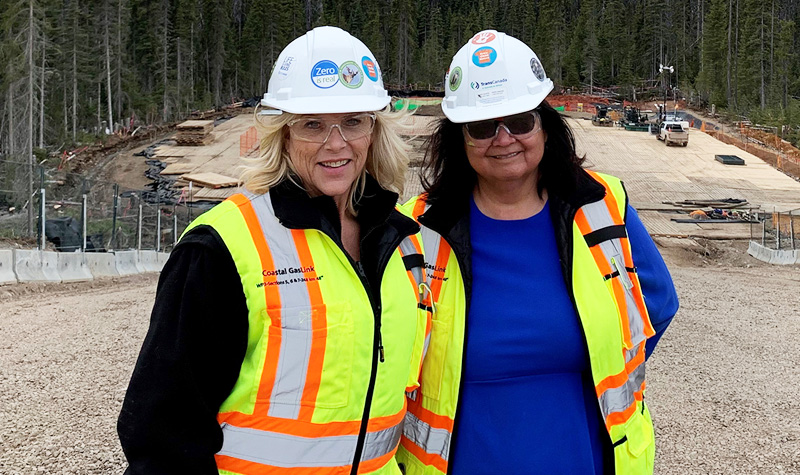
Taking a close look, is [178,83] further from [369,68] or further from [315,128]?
[315,128]

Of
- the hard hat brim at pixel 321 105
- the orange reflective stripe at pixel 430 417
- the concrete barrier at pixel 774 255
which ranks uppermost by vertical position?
the hard hat brim at pixel 321 105

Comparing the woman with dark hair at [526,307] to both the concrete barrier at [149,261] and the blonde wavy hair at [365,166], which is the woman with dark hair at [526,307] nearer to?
the blonde wavy hair at [365,166]

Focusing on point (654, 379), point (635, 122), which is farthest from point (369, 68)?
point (635, 122)

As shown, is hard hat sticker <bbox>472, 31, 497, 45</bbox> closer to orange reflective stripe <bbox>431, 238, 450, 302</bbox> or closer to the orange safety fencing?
orange reflective stripe <bbox>431, 238, 450, 302</bbox>

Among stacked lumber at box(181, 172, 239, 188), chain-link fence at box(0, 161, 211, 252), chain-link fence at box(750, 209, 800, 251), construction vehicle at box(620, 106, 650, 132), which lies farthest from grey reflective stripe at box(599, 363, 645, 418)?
construction vehicle at box(620, 106, 650, 132)

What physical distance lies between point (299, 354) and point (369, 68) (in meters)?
0.96

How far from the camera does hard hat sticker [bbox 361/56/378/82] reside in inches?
88.7

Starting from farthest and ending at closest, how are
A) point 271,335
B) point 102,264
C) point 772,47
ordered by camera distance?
point 772,47 < point 102,264 < point 271,335

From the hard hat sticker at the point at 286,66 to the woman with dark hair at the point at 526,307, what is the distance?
686 millimetres

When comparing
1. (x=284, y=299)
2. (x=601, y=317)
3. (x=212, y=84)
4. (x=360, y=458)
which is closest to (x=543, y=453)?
(x=601, y=317)

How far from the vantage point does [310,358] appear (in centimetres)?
191

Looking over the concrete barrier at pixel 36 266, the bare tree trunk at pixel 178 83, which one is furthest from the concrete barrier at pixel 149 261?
the bare tree trunk at pixel 178 83

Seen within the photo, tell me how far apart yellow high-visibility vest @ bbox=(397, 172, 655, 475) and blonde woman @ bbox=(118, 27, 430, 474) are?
21cm

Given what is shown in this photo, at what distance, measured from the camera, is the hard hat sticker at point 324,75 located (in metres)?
2.14
